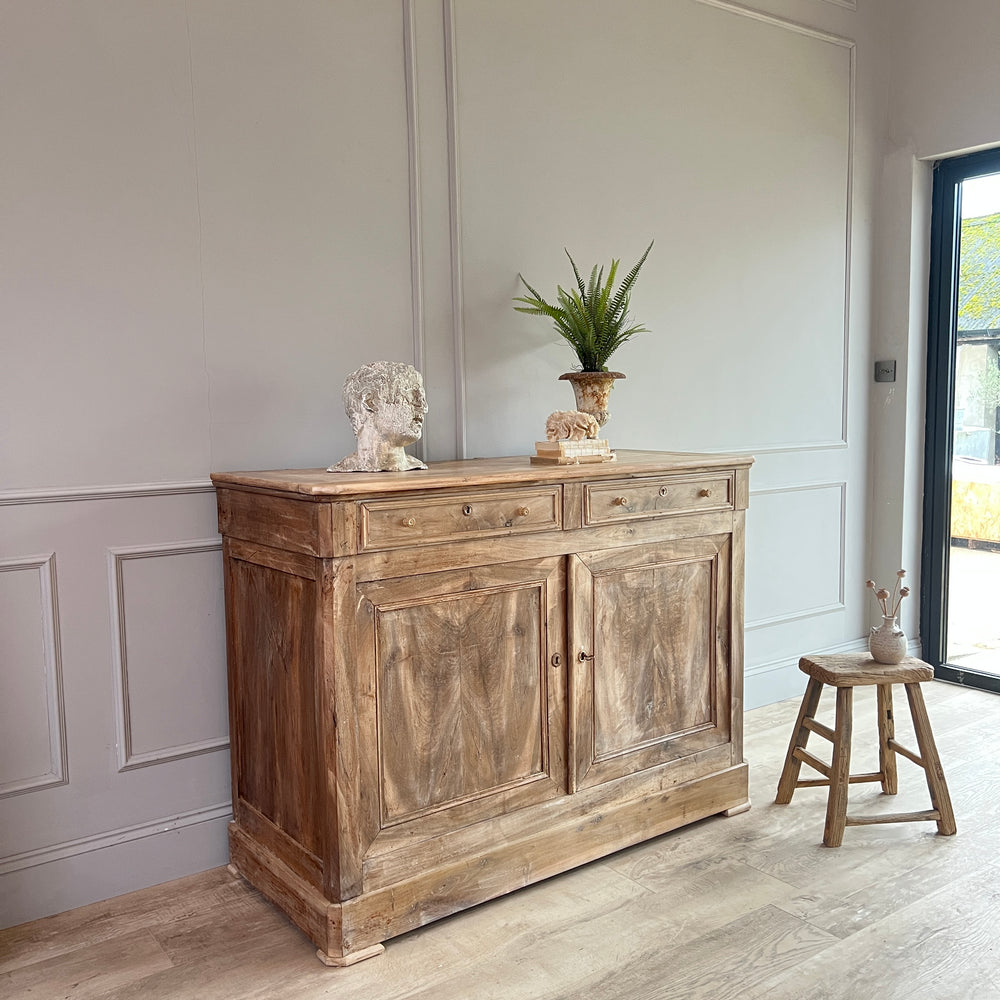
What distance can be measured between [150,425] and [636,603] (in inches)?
54.6

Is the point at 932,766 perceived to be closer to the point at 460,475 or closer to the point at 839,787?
the point at 839,787

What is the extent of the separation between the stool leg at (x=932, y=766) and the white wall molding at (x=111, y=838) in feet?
6.45

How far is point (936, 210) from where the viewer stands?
13.3 feet

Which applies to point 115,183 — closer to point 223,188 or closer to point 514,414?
point 223,188

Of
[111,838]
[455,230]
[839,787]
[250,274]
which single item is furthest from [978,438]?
[111,838]

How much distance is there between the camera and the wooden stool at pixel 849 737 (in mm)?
2590

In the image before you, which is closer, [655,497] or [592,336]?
[655,497]

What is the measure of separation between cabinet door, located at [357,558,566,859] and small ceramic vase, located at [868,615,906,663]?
100 cm

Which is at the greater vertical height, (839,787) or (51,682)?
(51,682)

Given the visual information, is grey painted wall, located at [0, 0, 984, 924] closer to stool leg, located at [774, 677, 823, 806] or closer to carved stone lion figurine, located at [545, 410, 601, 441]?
carved stone lion figurine, located at [545, 410, 601, 441]

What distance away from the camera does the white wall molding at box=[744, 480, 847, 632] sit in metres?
3.80

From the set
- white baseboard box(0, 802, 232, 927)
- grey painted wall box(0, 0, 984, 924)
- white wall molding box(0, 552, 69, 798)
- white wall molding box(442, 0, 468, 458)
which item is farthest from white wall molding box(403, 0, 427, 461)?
white baseboard box(0, 802, 232, 927)

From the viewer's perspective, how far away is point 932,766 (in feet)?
8.71

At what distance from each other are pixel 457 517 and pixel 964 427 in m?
2.85
